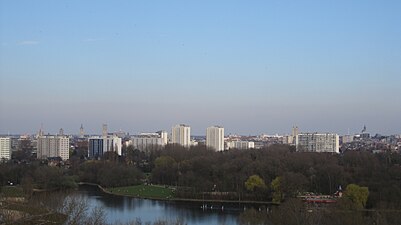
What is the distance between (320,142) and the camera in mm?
38938

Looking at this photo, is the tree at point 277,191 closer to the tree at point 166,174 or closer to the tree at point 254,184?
the tree at point 254,184

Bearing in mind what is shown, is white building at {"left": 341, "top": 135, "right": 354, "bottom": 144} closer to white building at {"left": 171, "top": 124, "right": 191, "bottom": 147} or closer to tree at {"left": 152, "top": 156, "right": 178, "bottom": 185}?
white building at {"left": 171, "top": 124, "right": 191, "bottom": 147}

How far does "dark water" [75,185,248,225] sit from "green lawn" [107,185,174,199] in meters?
0.79

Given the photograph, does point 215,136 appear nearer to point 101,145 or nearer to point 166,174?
point 101,145

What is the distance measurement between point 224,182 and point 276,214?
802 cm

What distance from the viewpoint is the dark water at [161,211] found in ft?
37.9

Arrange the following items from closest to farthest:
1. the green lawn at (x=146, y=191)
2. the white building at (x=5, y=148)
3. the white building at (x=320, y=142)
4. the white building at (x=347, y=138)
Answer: the green lawn at (x=146, y=191) < the white building at (x=5, y=148) < the white building at (x=320, y=142) < the white building at (x=347, y=138)

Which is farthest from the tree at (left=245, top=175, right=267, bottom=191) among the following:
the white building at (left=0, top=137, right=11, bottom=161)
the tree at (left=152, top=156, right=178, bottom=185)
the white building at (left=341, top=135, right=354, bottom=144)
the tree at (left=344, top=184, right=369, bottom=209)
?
the white building at (left=341, top=135, right=354, bottom=144)

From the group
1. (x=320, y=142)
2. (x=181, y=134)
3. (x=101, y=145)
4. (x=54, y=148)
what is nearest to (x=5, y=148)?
(x=54, y=148)

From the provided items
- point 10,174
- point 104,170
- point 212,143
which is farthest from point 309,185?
point 212,143

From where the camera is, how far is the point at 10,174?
1906cm

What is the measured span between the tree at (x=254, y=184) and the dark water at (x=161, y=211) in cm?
154

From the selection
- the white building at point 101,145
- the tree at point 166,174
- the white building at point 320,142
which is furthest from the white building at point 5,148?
the white building at point 320,142

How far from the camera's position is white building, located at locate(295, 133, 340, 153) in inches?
1494
